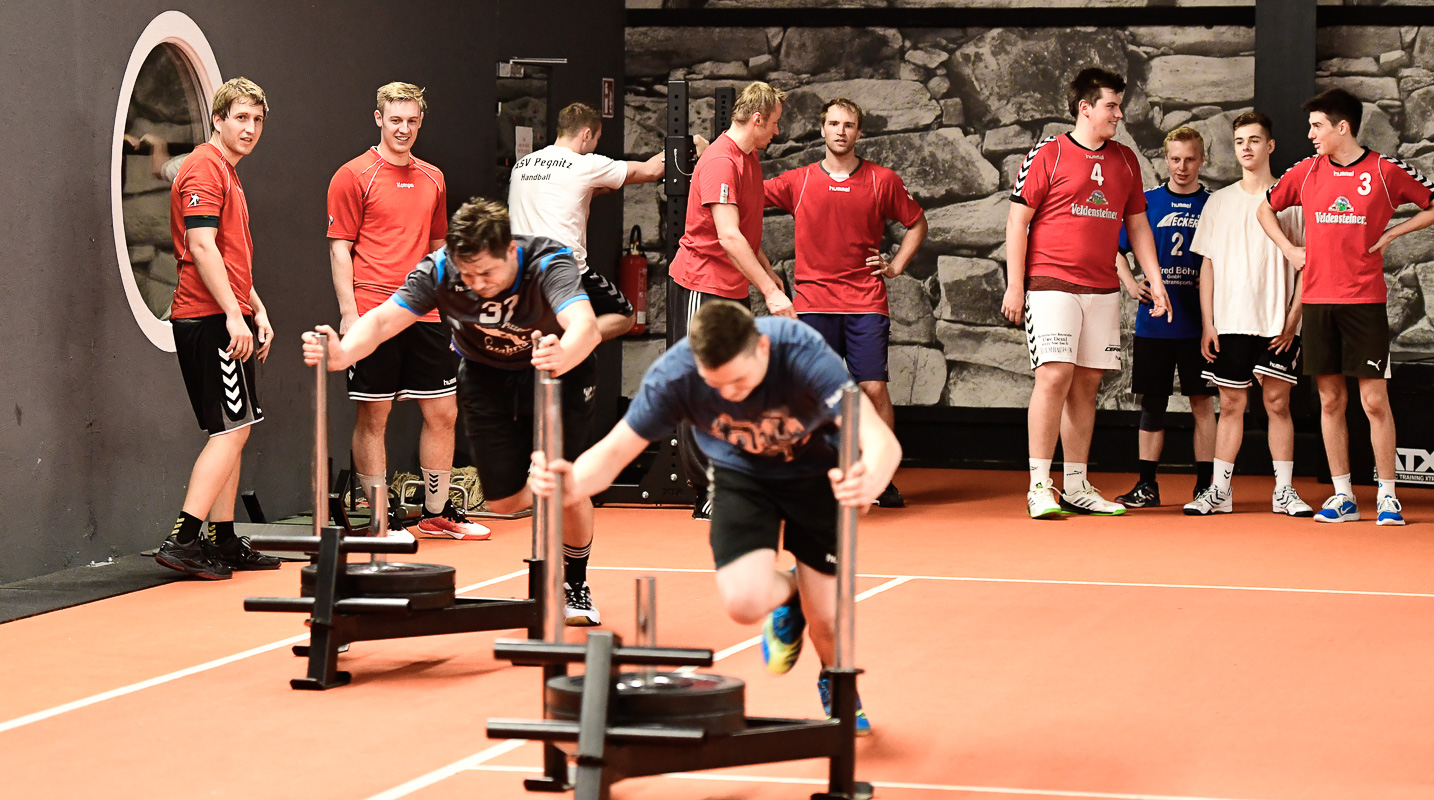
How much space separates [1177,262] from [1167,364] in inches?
22.1

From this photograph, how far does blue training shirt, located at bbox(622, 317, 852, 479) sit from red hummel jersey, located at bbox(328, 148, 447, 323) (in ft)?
12.5

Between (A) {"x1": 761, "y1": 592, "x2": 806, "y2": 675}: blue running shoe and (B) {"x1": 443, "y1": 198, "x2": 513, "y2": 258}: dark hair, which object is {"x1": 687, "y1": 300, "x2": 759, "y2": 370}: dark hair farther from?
(B) {"x1": 443, "y1": 198, "x2": 513, "y2": 258}: dark hair

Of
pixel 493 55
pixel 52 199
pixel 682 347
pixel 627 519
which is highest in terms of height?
pixel 493 55

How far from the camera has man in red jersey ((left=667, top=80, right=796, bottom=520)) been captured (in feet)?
23.4

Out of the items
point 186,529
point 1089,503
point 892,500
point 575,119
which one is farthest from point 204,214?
point 1089,503

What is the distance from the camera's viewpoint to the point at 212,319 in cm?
601

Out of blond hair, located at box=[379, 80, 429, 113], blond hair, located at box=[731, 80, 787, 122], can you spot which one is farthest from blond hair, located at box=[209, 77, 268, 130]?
blond hair, located at box=[731, 80, 787, 122]

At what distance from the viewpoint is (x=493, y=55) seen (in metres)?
9.12

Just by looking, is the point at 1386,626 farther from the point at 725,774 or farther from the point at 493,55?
the point at 493,55

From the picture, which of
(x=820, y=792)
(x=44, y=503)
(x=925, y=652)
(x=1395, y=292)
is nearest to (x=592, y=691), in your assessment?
(x=820, y=792)

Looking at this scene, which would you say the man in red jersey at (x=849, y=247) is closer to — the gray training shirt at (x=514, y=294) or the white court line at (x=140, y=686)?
the gray training shirt at (x=514, y=294)

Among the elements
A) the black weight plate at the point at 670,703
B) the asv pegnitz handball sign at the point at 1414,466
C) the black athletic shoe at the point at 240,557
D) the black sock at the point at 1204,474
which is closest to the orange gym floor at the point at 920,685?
the black athletic shoe at the point at 240,557

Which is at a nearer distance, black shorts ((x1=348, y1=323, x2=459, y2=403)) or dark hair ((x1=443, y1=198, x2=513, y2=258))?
dark hair ((x1=443, y1=198, x2=513, y2=258))

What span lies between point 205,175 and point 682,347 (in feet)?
10.7
